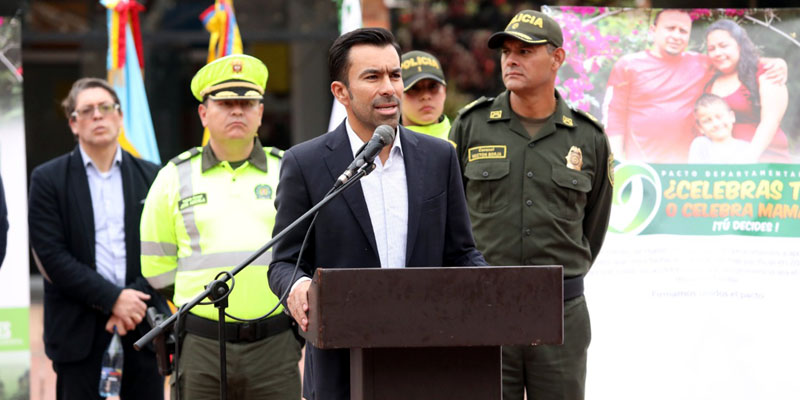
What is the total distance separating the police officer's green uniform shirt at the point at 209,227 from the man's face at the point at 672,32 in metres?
2.32

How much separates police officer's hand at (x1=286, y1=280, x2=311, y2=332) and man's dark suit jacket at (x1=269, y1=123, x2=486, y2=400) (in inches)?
4.9

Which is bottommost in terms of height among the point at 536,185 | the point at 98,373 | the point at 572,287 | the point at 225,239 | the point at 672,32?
the point at 98,373

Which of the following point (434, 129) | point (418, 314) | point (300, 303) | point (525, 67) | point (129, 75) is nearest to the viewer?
point (418, 314)

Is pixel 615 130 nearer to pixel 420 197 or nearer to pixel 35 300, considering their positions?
pixel 420 197

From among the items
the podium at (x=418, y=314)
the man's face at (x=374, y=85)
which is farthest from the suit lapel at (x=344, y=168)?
the podium at (x=418, y=314)

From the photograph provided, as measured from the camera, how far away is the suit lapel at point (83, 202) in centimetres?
573

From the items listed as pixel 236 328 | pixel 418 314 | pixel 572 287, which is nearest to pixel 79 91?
pixel 236 328

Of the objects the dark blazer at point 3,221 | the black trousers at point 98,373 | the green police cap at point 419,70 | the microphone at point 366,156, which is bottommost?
the black trousers at point 98,373

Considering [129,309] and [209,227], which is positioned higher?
[209,227]

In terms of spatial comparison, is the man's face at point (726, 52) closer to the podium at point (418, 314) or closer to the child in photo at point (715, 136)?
the child in photo at point (715, 136)

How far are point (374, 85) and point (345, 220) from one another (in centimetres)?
48

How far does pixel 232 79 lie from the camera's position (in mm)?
5262

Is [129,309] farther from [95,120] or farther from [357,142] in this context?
[357,142]

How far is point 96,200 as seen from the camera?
5.82 meters
